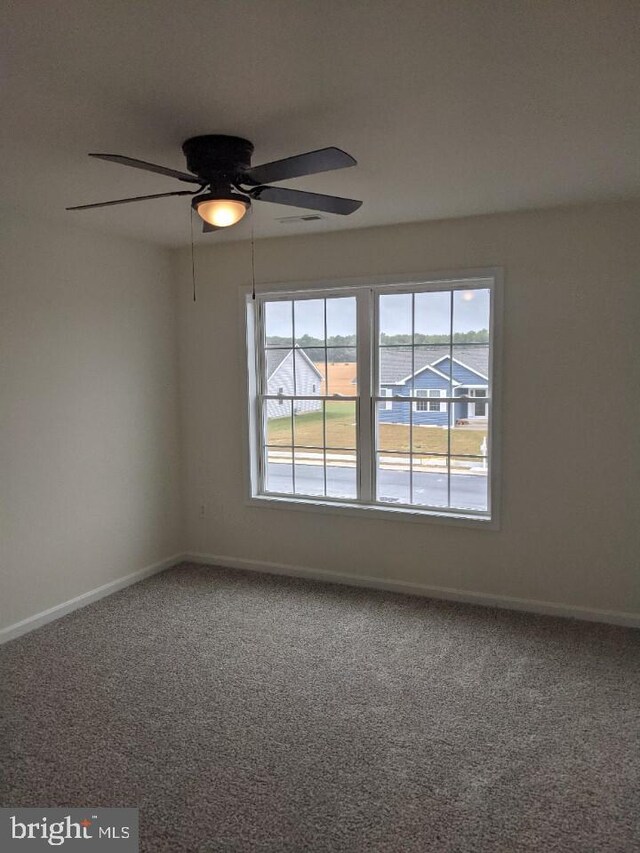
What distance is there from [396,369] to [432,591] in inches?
63.8

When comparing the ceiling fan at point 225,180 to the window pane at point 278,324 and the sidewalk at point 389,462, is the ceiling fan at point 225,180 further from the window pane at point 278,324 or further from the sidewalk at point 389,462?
the sidewalk at point 389,462

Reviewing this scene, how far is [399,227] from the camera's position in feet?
14.5

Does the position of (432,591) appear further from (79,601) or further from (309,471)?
(79,601)

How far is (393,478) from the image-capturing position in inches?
186

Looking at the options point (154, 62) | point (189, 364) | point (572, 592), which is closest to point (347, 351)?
point (189, 364)

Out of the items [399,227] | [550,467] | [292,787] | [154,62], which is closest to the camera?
[154,62]

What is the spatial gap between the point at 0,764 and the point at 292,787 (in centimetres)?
123

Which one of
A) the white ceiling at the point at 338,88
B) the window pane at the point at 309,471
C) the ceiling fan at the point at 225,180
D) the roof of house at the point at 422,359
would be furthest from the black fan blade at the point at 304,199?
the window pane at the point at 309,471

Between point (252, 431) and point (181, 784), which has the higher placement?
point (252, 431)

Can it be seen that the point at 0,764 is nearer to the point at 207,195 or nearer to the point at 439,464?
the point at 207,195

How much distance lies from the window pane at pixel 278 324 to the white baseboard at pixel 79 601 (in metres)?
2.01

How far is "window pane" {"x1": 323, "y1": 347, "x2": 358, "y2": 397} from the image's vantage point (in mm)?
4758

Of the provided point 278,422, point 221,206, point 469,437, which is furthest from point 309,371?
point 221,206

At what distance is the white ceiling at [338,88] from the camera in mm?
1720
